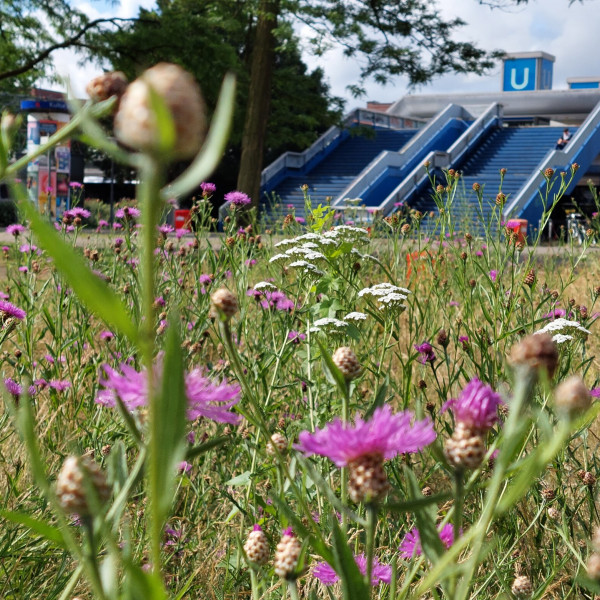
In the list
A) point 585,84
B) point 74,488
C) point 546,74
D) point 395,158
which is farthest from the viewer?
point 585,84

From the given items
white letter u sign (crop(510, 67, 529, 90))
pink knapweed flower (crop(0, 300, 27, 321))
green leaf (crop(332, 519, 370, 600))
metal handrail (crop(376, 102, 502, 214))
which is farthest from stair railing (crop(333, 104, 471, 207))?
green leaf (crop(332, 519, 370, 600))

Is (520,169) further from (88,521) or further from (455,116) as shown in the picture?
(88,521)

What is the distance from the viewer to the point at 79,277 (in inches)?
13.5

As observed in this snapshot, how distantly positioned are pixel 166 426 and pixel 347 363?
1.22ft

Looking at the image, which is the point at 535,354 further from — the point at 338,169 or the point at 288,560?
the point at 338,169

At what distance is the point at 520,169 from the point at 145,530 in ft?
52.7

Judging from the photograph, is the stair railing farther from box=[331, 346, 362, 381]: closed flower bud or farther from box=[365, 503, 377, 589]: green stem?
box=[365, 503, 377, 589]: green stem

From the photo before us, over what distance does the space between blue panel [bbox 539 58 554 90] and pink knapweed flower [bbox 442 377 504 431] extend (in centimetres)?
3171

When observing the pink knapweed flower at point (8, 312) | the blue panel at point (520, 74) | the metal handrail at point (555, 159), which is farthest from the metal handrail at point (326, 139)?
the pink knapweed flower at point (8, 312)

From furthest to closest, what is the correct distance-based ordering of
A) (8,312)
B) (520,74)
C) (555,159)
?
1. (520,74)
2. (555,159)
3. (8,312)

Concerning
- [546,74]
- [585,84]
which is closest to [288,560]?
[546,74]

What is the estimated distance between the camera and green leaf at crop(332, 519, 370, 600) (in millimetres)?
526

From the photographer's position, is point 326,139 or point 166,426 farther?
point 326,139

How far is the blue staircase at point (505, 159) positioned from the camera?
609 inches
